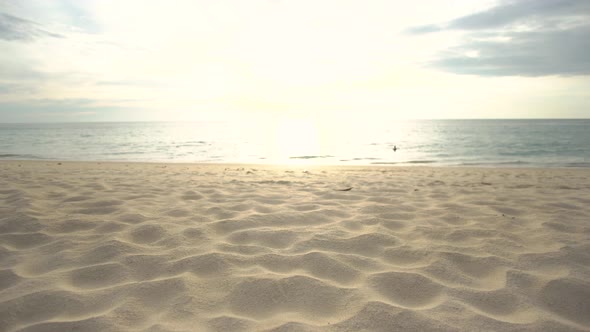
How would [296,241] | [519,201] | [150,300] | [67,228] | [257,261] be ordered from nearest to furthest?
[150,300] < [257,261] < [296,241] < [67,228] < [519,201]

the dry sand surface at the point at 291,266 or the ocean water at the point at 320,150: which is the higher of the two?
the ocean water at the point at 320,150

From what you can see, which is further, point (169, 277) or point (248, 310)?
point (169, 277)

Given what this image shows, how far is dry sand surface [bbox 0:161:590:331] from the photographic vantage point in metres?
1.86

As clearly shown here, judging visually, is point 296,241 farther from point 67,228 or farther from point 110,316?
point 67,228

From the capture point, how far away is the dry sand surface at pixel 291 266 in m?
1.86

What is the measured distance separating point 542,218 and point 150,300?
13.5 ft

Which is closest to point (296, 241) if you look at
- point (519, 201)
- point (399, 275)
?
point (399, 275)

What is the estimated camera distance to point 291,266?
2.47m

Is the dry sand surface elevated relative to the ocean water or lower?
lower

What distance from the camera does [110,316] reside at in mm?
1843

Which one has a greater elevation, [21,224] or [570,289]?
[21,224]

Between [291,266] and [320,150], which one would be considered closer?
[291,266]

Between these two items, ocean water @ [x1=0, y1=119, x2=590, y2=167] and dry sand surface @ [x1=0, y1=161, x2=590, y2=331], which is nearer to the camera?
dry sand surface @ [x1=0, y1=161, x2=590, y2=331]

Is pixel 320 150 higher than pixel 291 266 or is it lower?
higher
